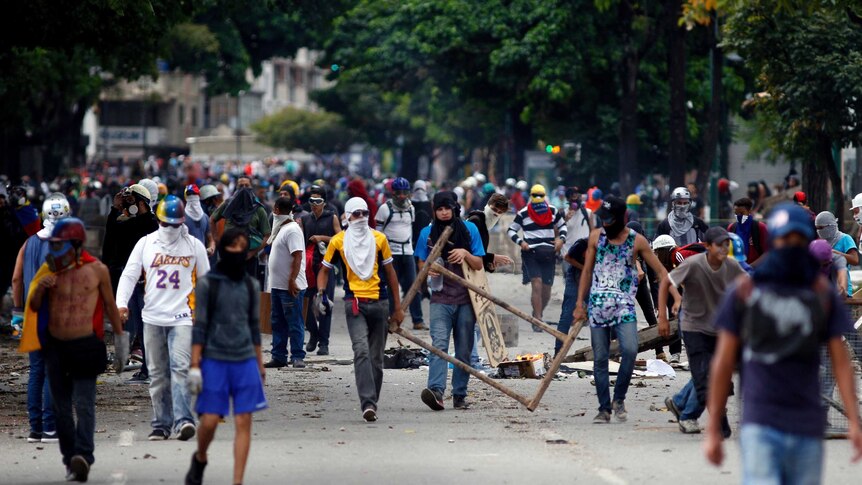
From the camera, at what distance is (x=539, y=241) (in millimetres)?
17766

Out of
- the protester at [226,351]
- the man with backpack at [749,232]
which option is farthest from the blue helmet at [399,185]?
the protester at [226,351]

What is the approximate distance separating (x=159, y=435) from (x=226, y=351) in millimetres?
2272

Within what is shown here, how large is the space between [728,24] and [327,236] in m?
8.59

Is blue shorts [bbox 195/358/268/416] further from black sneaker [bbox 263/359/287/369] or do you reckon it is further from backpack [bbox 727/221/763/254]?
backpack [bbox 727/221/763/254]

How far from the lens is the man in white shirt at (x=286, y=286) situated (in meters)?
14.2

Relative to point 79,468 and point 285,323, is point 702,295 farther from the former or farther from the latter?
point 285,323

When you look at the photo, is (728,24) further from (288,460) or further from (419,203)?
(288,460)

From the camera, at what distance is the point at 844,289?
12.2 metres

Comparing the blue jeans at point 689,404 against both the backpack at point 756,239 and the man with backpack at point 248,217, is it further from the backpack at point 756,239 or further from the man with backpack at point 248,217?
the man with backpack at point 248,217

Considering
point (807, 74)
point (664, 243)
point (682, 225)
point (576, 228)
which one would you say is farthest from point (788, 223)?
point (807, 74)

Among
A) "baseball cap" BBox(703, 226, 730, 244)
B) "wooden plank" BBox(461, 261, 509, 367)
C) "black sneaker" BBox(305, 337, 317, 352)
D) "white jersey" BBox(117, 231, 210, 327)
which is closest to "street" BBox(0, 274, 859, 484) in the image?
"wooden plank" BBox(461, 261, 509, 367)

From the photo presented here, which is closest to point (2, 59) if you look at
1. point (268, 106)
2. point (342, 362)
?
point (342, 362)

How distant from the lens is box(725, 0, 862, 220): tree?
20.4m

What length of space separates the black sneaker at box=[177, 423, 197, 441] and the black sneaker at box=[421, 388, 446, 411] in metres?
2.16
